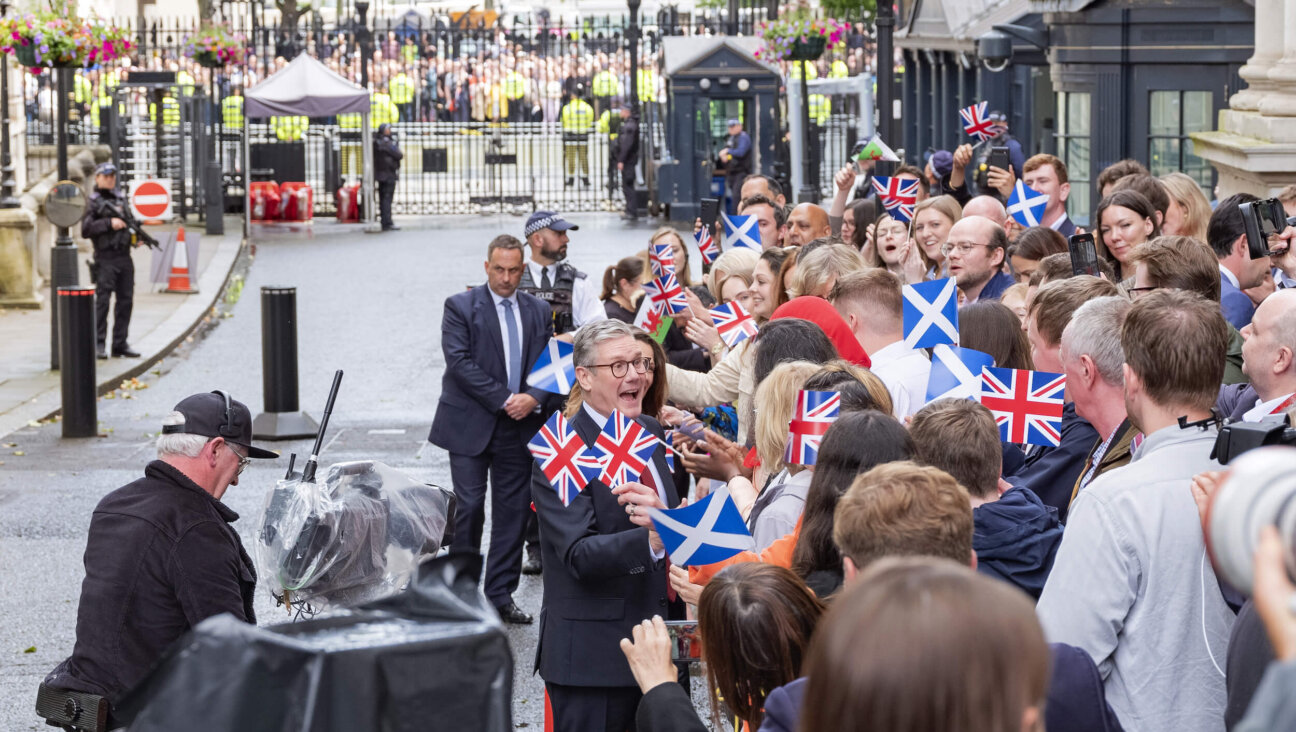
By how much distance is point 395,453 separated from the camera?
12.1 meters

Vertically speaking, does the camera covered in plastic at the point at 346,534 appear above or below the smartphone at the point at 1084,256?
below

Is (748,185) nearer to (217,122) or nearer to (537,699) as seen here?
(537,699)

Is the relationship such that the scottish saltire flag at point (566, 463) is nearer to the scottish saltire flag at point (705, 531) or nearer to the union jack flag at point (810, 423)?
the scottish saltire flag at point (705, 531)

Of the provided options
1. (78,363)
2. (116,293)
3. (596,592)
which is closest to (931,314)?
(596,592)

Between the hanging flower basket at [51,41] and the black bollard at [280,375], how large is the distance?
269 inches

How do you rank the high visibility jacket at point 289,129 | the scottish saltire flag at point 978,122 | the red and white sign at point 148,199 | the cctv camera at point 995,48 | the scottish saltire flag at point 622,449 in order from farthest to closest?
the high visibility jacket at point 289,129
the red and white sign at point 148,199
the cctv camera at point 995,48
the scottish saltire flag at point 978,122
the scottish saltire flag at point 622,449

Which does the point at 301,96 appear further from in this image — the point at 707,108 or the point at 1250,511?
the point at 1250,511

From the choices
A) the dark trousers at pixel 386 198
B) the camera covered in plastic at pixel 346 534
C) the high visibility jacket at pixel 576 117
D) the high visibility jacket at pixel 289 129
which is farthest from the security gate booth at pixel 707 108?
the camera covered in plastic at pixel 346 534

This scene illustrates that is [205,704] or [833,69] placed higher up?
[833,69]

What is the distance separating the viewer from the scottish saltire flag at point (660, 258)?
30.3 ft

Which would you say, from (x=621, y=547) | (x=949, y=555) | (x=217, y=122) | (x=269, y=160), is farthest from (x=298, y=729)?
(x=217, y=122)

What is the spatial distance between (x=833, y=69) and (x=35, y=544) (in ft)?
92.2

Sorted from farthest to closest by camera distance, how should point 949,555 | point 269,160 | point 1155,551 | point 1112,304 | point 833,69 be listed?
point 833,69
point 269,160
point 1112,304
point 1155,551
point 949,555

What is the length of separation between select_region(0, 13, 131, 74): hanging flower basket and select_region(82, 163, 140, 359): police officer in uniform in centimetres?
264
